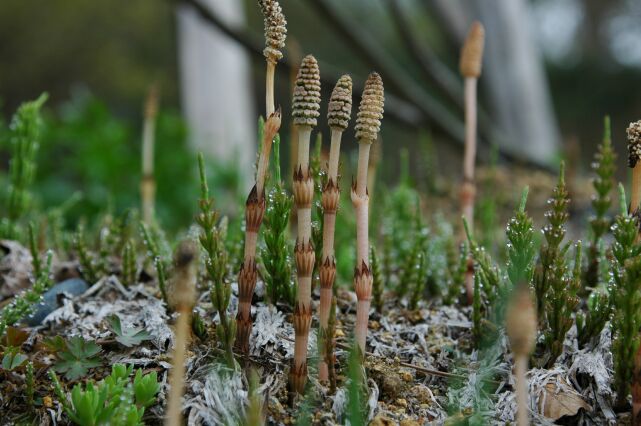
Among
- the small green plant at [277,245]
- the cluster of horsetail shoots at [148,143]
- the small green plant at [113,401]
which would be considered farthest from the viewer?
A: the cluster of horsetail shoots at [148,143]

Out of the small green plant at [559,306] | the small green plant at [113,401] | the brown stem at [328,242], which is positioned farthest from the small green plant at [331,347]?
the small green plant at [559,306]

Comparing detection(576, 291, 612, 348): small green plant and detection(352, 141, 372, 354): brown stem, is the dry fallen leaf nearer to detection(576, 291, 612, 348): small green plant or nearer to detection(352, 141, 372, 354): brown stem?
detection(576, 291, 612, 348): small green plant

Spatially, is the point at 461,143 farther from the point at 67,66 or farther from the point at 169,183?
the point at 67,66

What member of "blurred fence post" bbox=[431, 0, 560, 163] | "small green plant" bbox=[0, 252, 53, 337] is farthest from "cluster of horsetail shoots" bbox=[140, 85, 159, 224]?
"blurred fence post" bbox=[431, 0, 560, 163]

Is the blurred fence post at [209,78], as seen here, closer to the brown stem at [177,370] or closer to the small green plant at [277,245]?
the small green plant at [277,245]

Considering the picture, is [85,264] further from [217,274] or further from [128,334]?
[217,274]

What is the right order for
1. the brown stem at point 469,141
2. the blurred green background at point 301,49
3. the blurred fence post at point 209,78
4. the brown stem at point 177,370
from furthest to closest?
1. the blurred green background at point 301,49
2. the blurred fence post at point 209,78
3. the brown stem at point 469,141
4. the brown stem at point 177,370
